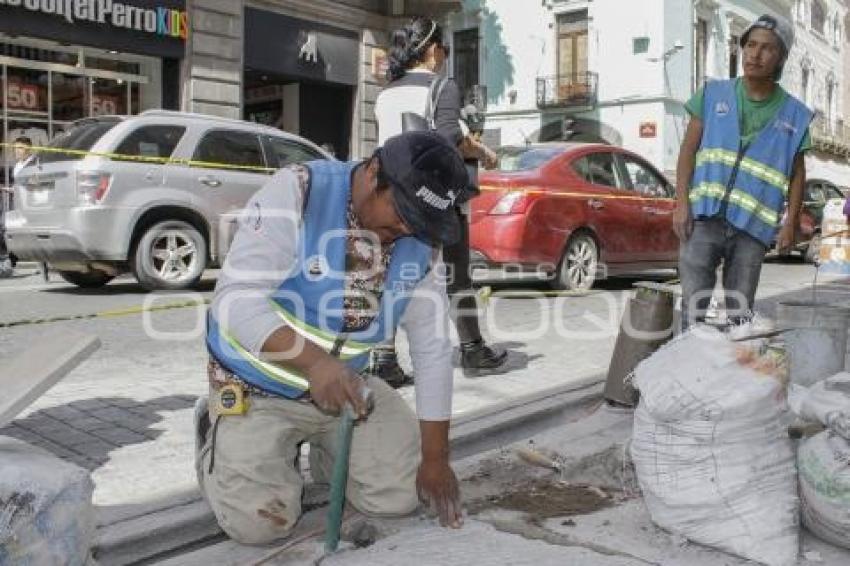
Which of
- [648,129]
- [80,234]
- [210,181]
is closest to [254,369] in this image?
[80,234]

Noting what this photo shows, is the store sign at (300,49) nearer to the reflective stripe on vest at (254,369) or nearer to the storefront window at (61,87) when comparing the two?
the storefront window at (61,87)

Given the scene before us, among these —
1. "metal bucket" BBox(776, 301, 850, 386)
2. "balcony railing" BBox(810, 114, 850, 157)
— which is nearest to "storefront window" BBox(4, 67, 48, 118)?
"metal bucket" BBox(776, 301, 850, 386)

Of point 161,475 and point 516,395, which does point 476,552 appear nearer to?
point 161,475

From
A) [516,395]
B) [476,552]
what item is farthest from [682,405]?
[516,395]

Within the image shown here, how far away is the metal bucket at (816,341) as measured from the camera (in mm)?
4004

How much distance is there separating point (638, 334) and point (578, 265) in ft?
15.5

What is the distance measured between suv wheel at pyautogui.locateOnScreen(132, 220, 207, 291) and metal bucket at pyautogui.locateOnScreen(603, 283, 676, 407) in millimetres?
5658

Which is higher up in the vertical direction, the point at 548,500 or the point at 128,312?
the point at 128,312

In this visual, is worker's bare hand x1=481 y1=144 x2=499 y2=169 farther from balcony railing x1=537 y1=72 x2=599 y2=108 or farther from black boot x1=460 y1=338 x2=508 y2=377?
balcony railing x1=537 y1=72 x2=599 y2=108

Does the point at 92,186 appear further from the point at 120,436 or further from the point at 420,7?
the point at 420,7

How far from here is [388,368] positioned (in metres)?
4.76

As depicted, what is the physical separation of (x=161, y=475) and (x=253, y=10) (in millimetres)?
15003

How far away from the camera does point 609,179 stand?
9562 millimetres

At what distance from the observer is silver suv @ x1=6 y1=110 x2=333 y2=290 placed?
8.48m
